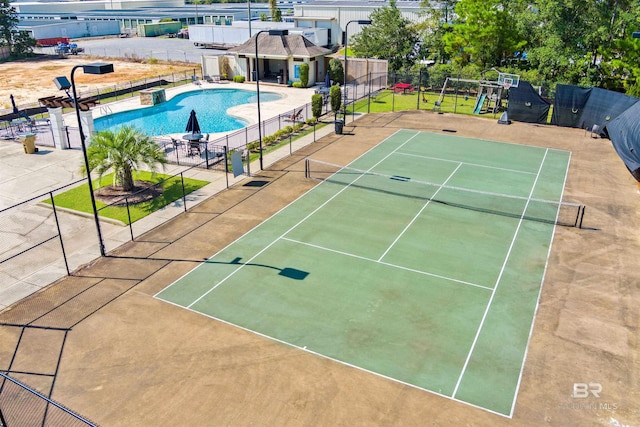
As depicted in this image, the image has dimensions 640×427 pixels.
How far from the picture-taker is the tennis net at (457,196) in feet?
74.4

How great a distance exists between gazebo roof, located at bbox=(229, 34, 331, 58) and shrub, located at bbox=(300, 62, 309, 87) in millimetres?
1040

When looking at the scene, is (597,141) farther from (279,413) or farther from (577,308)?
(279,413)

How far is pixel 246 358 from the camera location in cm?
1398

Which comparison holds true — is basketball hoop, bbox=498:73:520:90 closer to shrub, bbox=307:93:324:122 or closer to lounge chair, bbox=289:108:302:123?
shrub, bbox=307:93:324:122

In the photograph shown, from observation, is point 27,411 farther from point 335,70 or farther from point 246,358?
point 335,70

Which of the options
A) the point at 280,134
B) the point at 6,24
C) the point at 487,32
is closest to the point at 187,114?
the point at 280,134

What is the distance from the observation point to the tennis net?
22.7m

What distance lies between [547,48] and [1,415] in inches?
1754

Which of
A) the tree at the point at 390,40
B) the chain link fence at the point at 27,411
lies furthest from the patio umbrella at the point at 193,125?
the tree at the point at 390,40

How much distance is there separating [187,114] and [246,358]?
32.0 meters

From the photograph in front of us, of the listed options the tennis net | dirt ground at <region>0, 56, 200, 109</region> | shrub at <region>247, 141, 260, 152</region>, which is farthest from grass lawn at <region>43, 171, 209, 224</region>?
dirt ground at <region>0, 56, 200, 109</region>

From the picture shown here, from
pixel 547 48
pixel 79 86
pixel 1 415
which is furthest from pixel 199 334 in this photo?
pixel 79 86

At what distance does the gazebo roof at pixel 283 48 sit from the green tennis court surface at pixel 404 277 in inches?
1023

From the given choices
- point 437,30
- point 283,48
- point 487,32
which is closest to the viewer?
point 487,32
